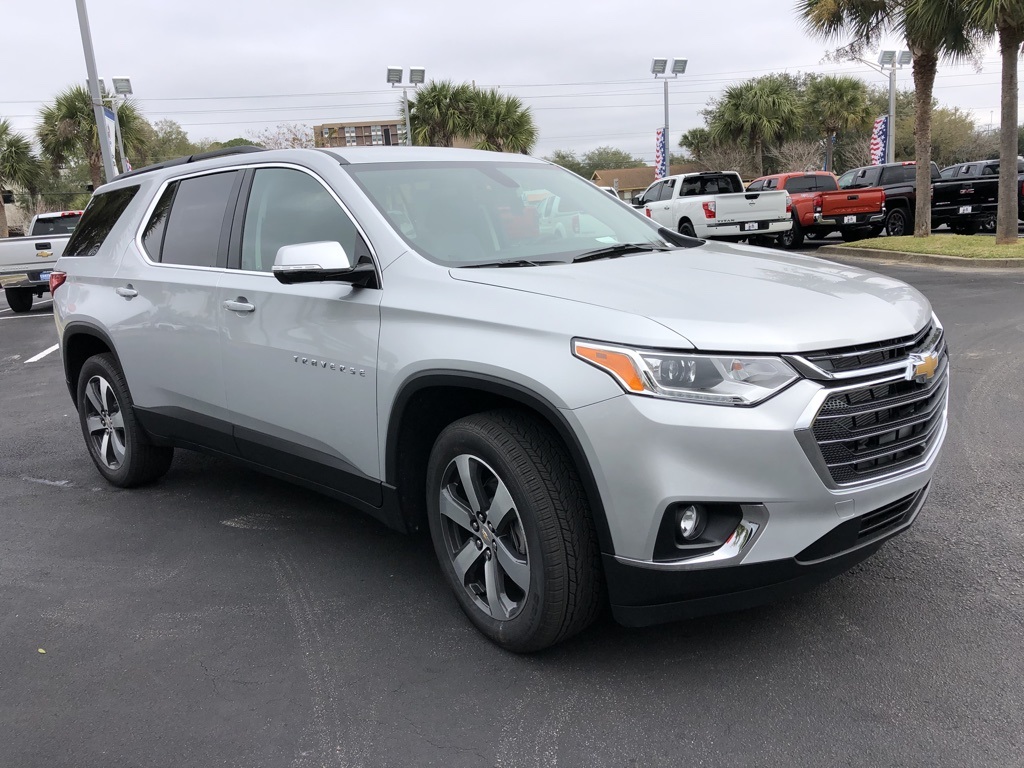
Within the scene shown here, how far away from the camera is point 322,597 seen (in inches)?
143

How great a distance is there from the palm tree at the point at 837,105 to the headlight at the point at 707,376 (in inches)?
1662

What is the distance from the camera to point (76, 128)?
31469 millimetres

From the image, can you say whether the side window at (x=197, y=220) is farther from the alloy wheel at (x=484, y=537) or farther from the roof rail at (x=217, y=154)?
the alloy wheel at (x=484, y=537)

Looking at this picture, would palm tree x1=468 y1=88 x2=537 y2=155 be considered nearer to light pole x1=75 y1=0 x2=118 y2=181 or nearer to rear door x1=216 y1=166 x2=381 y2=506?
light pole x1=75 y1=0 x2=118 y2=181

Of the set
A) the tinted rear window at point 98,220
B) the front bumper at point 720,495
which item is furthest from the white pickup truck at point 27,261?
the front bumper at point 720,495

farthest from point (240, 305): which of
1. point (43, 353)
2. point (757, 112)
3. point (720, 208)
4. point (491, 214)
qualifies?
point (757, 112)

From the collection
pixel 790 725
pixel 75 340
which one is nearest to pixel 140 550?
pixel 75 340

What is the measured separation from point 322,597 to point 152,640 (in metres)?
0.67

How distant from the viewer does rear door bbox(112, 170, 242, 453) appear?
→ 13.7ft

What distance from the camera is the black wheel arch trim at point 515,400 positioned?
8.63 ft

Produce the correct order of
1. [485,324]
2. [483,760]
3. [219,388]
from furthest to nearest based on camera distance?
[219,388] → [485,324] → [483,760]

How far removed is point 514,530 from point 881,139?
34099 millimetres

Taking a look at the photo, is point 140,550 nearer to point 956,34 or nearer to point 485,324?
point 485,324

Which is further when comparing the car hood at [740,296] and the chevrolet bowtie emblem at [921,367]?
the chevrolet bowtie emblem at [921,367]
